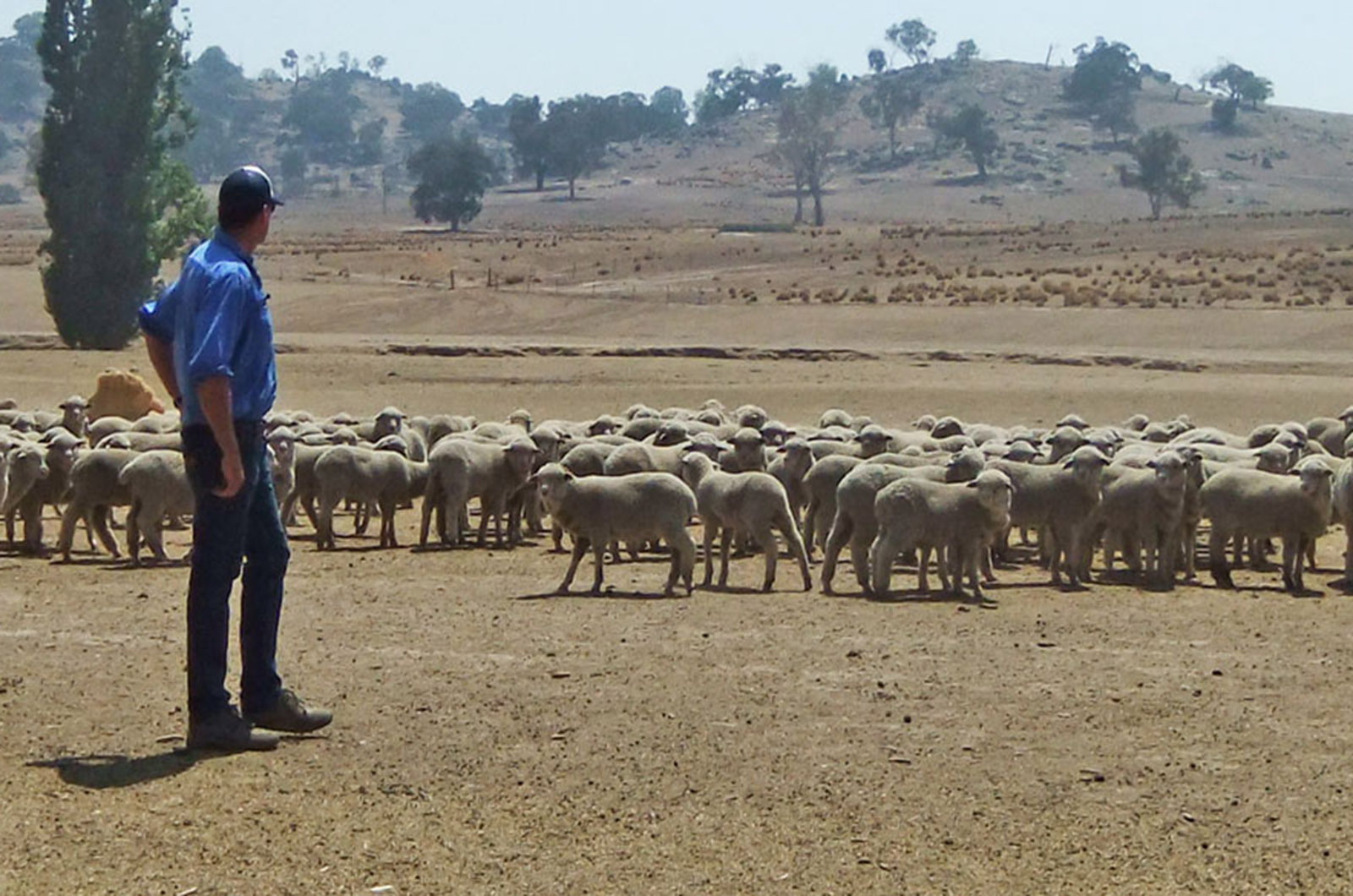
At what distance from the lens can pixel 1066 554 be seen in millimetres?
17172

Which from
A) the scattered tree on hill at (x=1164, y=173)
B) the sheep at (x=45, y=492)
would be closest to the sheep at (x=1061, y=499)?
the sheep at (x=45, y=492)

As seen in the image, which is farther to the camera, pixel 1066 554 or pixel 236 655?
pixel 1066 554

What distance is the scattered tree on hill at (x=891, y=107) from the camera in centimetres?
17562

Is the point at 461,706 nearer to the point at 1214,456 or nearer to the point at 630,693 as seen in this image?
the point at 630,693

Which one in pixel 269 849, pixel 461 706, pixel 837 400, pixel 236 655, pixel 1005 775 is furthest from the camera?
pixel 837 400


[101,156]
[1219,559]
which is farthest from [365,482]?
[101,156]

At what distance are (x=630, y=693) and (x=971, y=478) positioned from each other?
6682 millimetres

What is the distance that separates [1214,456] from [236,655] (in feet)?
34.6

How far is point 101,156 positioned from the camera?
4897 centimetres

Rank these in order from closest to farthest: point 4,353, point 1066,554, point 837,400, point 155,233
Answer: point 1066,554, point 837,400, point 4,353, point 155,233

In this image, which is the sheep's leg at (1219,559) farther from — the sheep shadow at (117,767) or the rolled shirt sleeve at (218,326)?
the rolled shirt sleeve at (218,326)

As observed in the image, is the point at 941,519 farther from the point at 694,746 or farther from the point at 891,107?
the point at 891,107

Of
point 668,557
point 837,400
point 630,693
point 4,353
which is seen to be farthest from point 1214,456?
point 4,353

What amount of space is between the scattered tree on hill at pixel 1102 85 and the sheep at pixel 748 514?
169 m
